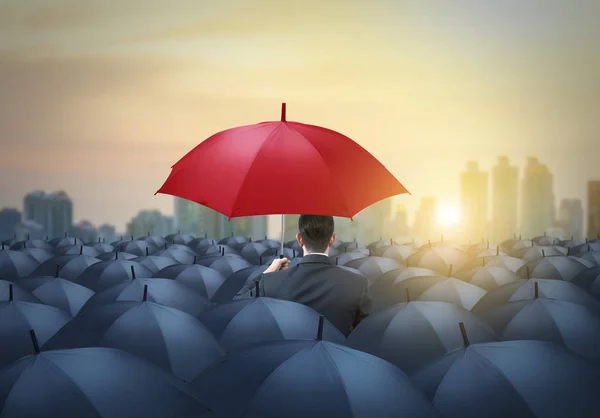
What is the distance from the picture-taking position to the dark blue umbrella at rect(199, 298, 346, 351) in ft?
25.9

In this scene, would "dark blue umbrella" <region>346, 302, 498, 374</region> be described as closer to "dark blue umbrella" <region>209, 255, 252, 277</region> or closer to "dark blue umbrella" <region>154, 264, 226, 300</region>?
"dark blue umbrella" <region>154, 264, 226, 300</region>

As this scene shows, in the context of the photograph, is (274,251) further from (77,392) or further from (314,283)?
(77,392)

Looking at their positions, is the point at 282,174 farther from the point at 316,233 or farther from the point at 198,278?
the point at 198,278

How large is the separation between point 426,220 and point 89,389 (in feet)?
284

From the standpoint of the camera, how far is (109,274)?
1627 centimetres

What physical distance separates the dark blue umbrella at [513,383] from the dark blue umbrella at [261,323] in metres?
1.83

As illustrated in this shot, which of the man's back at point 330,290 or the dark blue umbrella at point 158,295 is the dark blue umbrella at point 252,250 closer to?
the dark blue umbrella at point 158,295

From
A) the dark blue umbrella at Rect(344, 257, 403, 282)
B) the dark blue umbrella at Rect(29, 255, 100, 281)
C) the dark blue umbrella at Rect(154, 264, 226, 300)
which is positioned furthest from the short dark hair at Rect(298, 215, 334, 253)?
the dark blue umbrella at Rect(29, 255, 100, 281)

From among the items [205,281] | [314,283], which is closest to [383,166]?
[314,283]

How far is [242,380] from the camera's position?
5273 mm

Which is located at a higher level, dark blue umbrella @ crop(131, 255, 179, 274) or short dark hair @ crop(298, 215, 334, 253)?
short dark hair @ crop(298, 215, 334, 253)

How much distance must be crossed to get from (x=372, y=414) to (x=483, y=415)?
3.62 feet

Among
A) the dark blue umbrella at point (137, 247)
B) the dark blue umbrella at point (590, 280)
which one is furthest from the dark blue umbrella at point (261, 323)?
the dark blue umbrella at point (137, 247)

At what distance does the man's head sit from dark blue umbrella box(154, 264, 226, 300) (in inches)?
274
